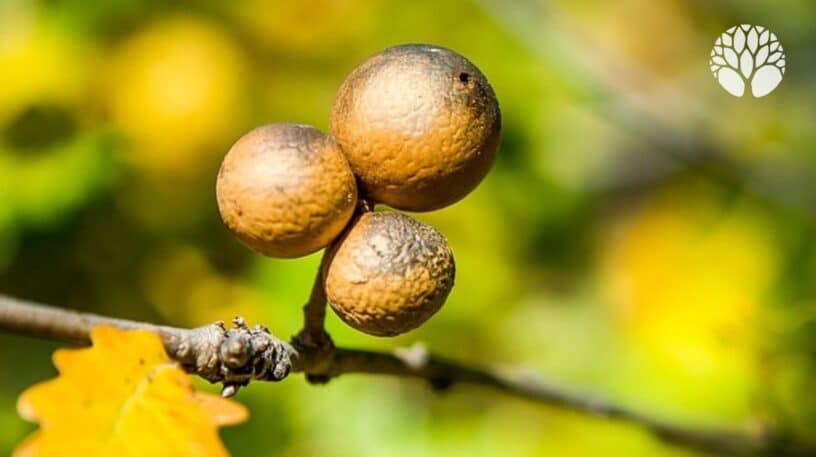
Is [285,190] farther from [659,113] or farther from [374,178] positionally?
[659,113]

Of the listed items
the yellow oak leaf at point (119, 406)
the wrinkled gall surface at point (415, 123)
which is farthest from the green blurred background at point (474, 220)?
the yellow oak leaf at point (119, 406)

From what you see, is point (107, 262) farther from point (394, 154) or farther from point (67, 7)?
point (394, 154)

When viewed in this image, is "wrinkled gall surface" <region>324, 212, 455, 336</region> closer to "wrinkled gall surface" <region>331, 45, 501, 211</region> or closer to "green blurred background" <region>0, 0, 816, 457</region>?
"wrinkled gall surface" <region>331, 45, 501, 211</region>

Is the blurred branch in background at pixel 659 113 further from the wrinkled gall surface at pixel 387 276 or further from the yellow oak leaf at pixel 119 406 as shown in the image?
the yellow oak leaf at pixel 119 406

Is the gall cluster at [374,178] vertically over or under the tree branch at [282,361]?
over

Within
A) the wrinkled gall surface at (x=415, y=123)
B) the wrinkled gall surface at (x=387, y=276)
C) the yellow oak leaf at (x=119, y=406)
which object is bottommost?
the yellow oak leaf at (x=119, y=406)

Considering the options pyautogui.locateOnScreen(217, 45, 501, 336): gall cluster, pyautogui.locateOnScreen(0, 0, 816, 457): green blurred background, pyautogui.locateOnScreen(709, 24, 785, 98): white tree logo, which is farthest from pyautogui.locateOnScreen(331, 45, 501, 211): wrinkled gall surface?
pyautogui.locateOnScreen(0, 0, 816, 457): green blurred background

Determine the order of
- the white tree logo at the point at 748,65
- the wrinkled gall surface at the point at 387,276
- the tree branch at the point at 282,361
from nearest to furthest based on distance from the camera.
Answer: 1. the tree branch at the point at 282,361
2. the wrinkled gall surface at the point at 387,276
3. the white tree logo at the point at 748,65
